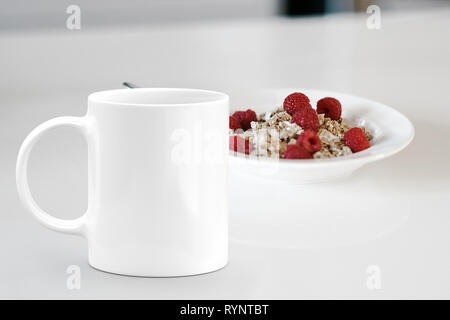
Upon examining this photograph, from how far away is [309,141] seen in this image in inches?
28.6

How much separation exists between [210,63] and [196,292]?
988 mm

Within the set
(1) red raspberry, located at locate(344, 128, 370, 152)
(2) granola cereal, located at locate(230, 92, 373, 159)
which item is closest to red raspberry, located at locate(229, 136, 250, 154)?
(2) granola cereal, located at locate(230, 92, 373, 159)

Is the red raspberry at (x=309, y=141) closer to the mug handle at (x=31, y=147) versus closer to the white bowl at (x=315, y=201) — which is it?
the white bowl at (x=315, y=201)

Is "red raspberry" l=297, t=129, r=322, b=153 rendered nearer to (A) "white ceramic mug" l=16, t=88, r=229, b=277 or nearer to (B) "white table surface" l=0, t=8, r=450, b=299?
(B) "white table surface" l=0, t=8, r=450, b=299

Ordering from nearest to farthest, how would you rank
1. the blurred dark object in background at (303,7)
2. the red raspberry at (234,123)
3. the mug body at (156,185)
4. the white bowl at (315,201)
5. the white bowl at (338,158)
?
the mug body at (156,185)
the white bowl at (315,201)
the white bowl at (338,158)
the red raspberry at (234,123)
the blurred dark object in background at (303,7)

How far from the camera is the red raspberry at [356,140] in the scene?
2.47ft

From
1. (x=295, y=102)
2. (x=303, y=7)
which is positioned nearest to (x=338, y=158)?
(x=295, y=102)

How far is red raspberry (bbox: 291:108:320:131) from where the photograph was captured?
78 cm

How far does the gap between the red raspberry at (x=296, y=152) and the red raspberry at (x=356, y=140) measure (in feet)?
0.20

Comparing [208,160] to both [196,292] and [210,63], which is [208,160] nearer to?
[196,292]

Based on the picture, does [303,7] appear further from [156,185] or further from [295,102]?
[156,185]

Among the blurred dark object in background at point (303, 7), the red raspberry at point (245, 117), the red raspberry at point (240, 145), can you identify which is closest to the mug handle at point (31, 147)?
the red raspberry at point (240, 145)

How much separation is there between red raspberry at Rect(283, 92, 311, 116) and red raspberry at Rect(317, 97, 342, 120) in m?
0.02

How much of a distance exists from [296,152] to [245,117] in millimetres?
155
